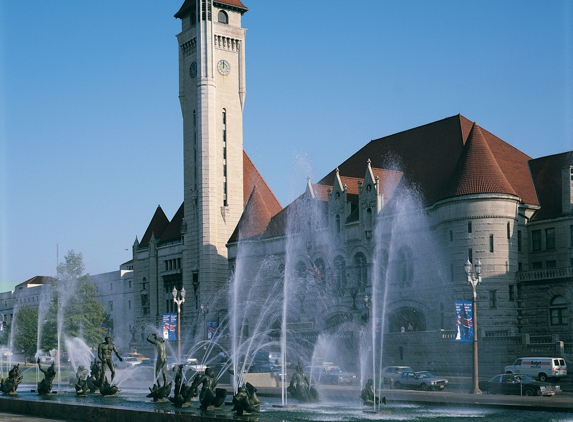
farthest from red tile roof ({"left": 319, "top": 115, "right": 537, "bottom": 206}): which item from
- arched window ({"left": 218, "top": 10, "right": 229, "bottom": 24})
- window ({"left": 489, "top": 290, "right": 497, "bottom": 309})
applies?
arched window ({"left": 218, "top": 10, "right": 229, "bottom": 24})

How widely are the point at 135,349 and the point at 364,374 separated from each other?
151 ft

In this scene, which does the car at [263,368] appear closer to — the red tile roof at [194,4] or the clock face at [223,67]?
the clock face at [223,67]

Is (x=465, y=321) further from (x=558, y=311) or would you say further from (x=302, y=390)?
(x=558, y=311)

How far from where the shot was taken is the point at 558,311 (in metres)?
59.0

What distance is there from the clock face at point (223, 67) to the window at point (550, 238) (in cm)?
4042

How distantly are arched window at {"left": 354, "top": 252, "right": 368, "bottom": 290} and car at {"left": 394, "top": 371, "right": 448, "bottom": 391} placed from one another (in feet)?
84.9

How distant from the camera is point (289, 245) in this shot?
77.3m

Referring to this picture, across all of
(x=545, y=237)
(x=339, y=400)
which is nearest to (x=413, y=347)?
(x=545, y=237)

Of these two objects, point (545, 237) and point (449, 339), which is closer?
point (449, 339)

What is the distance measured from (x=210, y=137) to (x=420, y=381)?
165 feet

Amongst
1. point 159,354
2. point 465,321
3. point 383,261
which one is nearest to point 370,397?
point 159,354

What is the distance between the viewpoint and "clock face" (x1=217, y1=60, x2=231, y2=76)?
91.1 meters

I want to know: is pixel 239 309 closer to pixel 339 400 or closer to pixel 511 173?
pixel 511 173

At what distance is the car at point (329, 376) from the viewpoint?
45844mm
